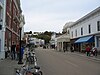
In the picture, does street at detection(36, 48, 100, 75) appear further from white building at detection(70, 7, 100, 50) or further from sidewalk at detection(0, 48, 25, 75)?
white building at detection(70, 7, 100, 50)

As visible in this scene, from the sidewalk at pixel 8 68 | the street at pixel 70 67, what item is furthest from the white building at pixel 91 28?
the sidewalk at pixel 8 68

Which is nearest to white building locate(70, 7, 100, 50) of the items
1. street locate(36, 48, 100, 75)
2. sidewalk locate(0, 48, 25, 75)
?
street locate(36, 48, 100, 75)

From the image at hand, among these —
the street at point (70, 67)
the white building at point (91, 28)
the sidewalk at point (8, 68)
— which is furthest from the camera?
the white building at point (91, 28)

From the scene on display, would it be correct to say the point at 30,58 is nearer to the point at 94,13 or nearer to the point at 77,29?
the point at 94,13

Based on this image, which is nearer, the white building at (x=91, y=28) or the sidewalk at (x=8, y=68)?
the sidewalk at (x=8, y=68)

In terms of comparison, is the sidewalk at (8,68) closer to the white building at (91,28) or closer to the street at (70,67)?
the street at (70,67)

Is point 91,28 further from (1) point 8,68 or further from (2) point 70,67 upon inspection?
(1) point 8,68

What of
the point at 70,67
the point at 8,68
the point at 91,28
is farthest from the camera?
the point at 91,28

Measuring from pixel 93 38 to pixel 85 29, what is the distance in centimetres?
655

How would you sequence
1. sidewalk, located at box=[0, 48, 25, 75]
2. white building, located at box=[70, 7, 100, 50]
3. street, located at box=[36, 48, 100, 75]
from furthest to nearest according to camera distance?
white building, located at box=[70, 7, 100, 50] → street, located at box=[36, 48, 100, 75] → sidewalk, located at box=[0, 48, 25, 75]

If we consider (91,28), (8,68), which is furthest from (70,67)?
(91,28)

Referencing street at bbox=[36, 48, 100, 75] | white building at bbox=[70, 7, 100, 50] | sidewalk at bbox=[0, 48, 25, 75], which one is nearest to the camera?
sidewalk at bbox=[0, 48, 25, 75]

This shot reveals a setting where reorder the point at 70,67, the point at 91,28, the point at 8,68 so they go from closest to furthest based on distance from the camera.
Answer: the point at 8,68, the point at 70,67, the point at 91,28

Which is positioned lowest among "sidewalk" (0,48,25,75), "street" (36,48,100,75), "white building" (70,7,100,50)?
"street" (36,48,100,75)
